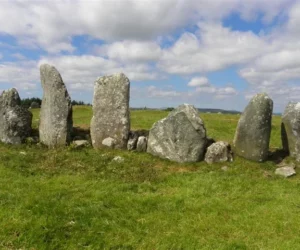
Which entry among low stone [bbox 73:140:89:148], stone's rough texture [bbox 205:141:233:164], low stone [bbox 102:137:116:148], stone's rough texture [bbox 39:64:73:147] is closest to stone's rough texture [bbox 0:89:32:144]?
stone's rough texture [bbox 39:64:73:147]

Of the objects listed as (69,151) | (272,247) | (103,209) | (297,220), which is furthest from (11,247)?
(69,151)

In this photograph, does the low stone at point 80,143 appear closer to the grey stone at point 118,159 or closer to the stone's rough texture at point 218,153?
the grey stone at point 118,159

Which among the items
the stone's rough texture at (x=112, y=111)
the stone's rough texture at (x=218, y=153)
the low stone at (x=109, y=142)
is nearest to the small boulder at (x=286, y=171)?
the stone's rough texture at (x=218, y=153)

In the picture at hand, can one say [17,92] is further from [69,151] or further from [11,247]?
[11,247]

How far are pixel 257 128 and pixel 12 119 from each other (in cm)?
1073

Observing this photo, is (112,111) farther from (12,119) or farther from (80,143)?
(12,119)

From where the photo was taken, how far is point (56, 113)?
16.6m

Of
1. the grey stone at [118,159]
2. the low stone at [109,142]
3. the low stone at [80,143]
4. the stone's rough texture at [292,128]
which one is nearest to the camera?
the grey stone at [118,159]

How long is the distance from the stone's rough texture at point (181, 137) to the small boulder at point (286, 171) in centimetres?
306

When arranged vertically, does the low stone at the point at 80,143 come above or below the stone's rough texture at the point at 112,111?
below

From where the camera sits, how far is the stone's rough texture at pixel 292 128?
50.9 ft

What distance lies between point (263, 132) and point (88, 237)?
9.69 meters

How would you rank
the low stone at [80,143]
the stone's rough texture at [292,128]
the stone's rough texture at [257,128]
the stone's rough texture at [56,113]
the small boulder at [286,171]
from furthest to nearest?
the stone's rough texture at [56,113], the low stone at [80,143], the stone's rough texture at [292,128], the stone's rough texture at [257,128], the small boulder at [286,171]

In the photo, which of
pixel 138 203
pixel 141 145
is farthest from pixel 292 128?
pixel 138 203
